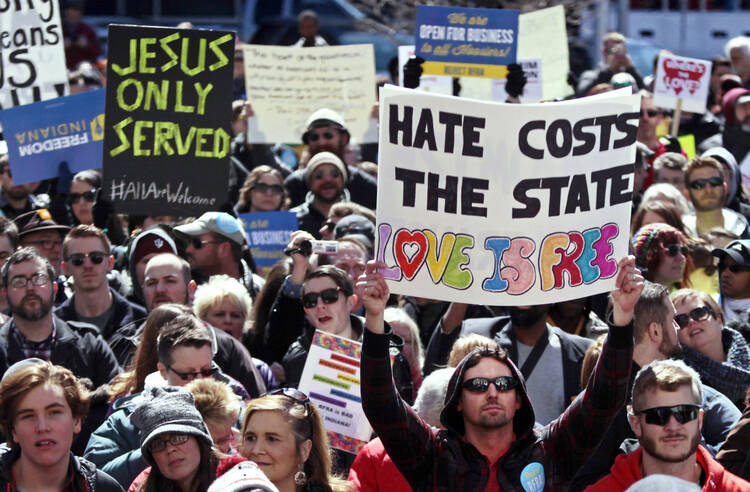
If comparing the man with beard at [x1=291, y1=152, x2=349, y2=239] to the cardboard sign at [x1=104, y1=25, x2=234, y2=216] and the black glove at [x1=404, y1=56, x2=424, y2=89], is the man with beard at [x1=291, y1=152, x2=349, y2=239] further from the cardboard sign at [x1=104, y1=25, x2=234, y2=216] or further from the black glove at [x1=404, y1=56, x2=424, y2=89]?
the cardboard sign at [x1=104, y1=25, x2=234, y2=216]

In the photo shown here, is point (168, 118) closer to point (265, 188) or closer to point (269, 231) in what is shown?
point (269, 231)

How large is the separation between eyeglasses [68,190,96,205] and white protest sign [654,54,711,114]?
495 cm

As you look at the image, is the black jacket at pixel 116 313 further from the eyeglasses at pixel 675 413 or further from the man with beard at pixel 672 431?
the eyeglasses at pixel 675 413

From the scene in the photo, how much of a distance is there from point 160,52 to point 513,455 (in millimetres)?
4327

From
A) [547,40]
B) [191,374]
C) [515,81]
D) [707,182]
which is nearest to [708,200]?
[707,182]

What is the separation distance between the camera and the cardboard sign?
8.16m

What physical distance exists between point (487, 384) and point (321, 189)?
4483 mm

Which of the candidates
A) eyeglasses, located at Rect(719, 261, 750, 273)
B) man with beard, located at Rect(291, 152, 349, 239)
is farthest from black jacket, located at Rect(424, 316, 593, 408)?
man with beard, located at Rect(291, 152, 349, 239)

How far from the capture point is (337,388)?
6125 millimetres

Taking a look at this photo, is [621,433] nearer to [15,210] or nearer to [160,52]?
[160,52]

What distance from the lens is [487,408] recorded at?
15.9ft

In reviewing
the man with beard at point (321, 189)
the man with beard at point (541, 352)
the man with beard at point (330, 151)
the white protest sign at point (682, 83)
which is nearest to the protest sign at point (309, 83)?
the man with beard at point (330, 151)

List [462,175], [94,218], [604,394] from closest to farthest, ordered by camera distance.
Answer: [604,394], [462,175], [94,218]

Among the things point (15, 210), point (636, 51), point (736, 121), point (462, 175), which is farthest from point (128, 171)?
point (636, 51)
